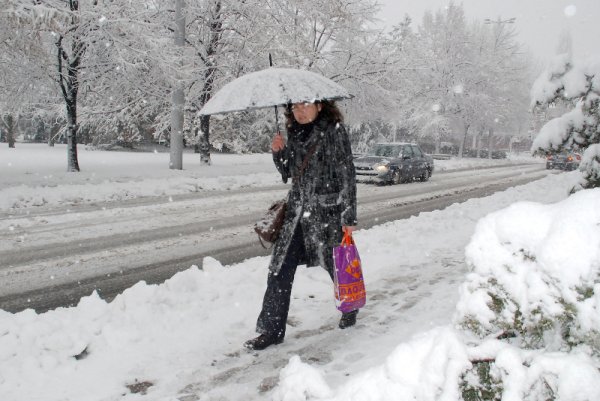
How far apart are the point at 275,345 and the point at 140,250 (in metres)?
3.76

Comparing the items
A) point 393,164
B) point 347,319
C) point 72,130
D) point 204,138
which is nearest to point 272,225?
point 347,319

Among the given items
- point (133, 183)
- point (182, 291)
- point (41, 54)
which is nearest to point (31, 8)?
point (41, 54)

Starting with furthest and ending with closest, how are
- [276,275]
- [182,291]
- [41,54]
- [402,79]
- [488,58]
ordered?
[488,58]
[402,79]
[41,54]
[182,291]
[276,275]

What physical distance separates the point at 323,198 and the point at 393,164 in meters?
14.0

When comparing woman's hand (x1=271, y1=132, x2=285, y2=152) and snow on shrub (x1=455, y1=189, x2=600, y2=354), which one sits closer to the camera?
snow on shrub (x1=455, y1=189, x2=600, y2=354)

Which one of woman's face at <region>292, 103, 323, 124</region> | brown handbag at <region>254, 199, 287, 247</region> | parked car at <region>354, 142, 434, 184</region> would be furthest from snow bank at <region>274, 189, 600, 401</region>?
parked car at <region>354, 142, 434, 184</region>

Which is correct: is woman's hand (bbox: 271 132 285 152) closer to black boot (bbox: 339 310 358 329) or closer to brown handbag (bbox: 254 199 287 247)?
brown handbag (bbox: 254 199 287 247)

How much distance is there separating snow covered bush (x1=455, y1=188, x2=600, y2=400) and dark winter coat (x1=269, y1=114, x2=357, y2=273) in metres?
1.98

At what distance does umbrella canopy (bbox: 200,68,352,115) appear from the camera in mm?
3717

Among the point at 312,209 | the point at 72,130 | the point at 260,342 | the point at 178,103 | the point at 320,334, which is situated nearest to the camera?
the point at 260,342

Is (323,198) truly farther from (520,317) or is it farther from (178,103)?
(178,103)

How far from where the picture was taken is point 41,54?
11.6 m

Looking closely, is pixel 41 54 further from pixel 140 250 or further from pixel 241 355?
pixel 241 355

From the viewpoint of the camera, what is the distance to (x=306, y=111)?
149 inches
